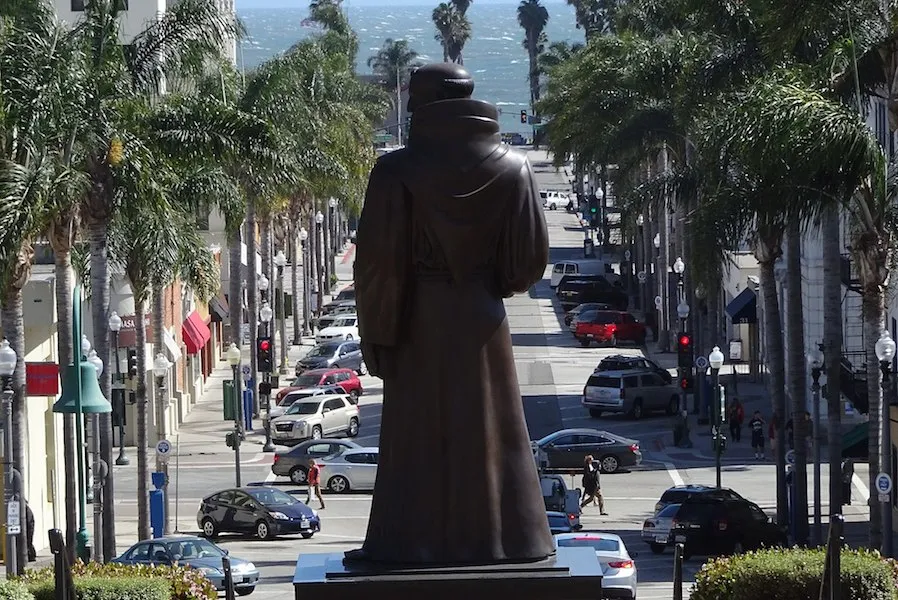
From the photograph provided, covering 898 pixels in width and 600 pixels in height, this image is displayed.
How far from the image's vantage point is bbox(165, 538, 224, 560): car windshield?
107 ft

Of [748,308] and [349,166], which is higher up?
[349,166]

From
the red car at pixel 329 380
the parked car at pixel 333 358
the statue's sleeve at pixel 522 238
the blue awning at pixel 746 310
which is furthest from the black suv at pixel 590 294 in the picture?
the statue's sleeve at pixel 522 238

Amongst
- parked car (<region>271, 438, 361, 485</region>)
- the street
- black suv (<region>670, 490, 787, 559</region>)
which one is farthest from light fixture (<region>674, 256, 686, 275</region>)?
black suv (<region>670, 490, 787, 559</region>)

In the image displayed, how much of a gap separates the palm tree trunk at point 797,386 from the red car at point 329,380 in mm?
21975

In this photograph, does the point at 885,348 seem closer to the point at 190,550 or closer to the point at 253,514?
the point at 190,550

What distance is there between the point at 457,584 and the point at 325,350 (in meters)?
55.1

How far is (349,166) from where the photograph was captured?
232 ft

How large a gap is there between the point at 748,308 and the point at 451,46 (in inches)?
4300

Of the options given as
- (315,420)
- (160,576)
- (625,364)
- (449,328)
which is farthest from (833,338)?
(449,328)

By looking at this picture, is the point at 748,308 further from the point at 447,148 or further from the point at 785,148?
the point at 447,148

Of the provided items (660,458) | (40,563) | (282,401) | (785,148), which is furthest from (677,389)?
(785,148)

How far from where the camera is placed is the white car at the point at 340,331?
73.2 meters

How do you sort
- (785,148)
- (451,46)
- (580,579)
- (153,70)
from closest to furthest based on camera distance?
(580,579) → (785,148) → (153,70) → (451,46)

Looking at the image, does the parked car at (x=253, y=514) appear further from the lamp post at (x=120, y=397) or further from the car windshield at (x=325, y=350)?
the car windshield at (x=325, y=350)
